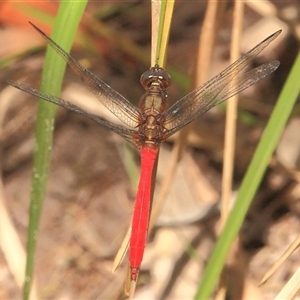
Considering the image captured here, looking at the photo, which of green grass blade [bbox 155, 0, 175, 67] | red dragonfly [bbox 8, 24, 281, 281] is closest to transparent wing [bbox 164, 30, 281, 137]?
red dragonfly [bbox 8, 24, 281, 281]

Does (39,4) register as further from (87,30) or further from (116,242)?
(116,242)

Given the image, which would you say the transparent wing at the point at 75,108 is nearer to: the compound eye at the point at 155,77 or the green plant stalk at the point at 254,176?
the compound eye at the point at 155,77

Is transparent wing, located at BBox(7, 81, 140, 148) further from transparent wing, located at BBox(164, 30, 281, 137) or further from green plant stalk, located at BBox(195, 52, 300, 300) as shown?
green plant stalk, located at BBox(195, 52, 300, 300)

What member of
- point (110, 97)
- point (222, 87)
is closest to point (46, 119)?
point (110, 97)

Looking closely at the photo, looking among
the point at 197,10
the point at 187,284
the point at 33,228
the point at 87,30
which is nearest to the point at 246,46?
the point at 197,10

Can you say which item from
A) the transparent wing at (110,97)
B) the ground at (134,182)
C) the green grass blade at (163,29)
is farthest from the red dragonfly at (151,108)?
the ground at (134,182)
